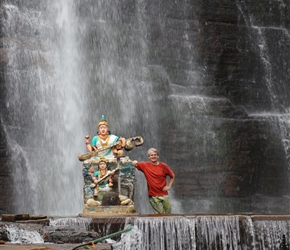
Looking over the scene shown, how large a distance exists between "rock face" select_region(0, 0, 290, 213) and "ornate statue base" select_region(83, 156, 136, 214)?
9.19 m

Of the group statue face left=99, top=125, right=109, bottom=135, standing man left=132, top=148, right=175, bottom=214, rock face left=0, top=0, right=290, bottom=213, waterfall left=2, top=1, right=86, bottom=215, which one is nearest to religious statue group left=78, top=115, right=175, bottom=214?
standing man left=132, top=148, right=175, bottom=214

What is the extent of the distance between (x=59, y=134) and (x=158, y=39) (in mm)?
7218

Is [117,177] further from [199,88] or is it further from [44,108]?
[199,88]

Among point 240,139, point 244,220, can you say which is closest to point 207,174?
point 240,139

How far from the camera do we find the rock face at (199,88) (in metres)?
24.7

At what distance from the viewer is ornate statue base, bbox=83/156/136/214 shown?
13195 mm

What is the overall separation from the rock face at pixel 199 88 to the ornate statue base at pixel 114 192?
9187mm

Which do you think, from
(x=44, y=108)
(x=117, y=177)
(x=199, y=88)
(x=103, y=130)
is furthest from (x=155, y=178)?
(x=199, y=88)

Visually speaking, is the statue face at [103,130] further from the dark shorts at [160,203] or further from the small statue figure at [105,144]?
the dark shorts at [160,203]

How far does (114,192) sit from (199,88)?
14194 millimetres

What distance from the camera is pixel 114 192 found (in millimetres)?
13633

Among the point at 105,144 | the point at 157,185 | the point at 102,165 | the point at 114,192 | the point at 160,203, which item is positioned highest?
the point at 105,144

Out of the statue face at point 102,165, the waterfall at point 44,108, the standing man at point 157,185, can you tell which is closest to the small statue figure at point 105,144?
the statue face at point 102,165

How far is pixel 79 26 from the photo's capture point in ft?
86.9
